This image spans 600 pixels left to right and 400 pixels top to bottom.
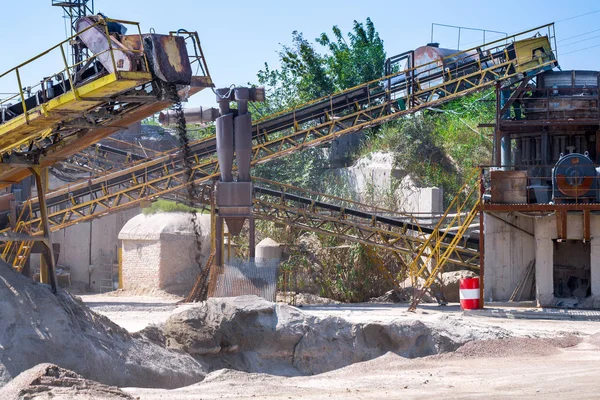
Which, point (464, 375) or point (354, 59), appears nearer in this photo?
point (464, 375)

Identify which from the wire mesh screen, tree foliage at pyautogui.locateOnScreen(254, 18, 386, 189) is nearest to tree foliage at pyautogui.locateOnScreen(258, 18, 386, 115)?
tree foliage at pyautogui.locateOnScreen(254, 18, 386, 189)

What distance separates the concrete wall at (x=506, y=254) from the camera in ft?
90.3

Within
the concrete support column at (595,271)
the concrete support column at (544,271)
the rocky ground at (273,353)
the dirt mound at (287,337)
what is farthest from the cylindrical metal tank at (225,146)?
the concrete support column at (595,271)

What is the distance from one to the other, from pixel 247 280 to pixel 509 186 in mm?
7915

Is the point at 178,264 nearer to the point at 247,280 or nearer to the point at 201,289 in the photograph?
the point at 201,289

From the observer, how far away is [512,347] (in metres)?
20.1

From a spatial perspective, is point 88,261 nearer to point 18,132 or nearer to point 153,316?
point 153,316

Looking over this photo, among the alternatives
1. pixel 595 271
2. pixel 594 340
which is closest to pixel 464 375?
pixel 594 340

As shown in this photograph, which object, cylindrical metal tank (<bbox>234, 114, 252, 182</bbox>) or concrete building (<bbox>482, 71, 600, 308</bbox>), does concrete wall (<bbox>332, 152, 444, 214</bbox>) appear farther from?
cylindrical metal tank (<bbox>234, 114, 252, 182</bbox>)

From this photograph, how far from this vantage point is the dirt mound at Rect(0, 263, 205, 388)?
47.8 feet

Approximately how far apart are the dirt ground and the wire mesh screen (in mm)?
4215

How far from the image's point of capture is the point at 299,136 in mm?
32719

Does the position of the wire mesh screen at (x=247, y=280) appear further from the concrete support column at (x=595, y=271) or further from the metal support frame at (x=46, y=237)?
the metal support frame at (x=46, y=237)

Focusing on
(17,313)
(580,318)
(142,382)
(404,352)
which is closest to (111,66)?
(17,313)
